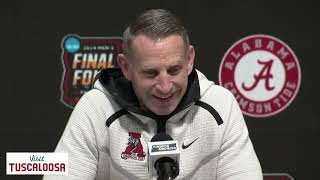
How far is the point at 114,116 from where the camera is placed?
1466 mm

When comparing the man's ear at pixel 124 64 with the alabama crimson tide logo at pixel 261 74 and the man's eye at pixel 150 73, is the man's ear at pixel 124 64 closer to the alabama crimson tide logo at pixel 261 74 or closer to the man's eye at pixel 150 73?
the man's eye at pixel 150 73

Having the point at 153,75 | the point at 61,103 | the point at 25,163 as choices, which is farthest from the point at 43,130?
the point at 153,75

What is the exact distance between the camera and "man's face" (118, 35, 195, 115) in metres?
1.26

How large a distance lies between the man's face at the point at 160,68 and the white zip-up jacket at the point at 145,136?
0.10m

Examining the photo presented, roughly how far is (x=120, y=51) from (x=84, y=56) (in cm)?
15

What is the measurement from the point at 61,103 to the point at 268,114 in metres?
0.87

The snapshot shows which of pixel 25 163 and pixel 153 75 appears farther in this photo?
pixel 25 163

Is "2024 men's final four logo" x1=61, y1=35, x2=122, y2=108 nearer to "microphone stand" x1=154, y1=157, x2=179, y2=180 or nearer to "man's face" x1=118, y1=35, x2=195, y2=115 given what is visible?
"man's face" x1=118, y1=35, x2=195, y2=115

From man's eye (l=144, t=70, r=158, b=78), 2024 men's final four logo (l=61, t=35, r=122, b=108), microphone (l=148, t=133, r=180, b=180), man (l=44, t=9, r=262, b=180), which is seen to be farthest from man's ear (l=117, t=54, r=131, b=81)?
2024 men's final four logo (l=61, t=35, r=122, b=108)

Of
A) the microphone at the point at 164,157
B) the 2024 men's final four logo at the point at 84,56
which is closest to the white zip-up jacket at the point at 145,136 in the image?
the microphone at the point at 164,157

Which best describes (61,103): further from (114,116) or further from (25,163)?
(114,116)

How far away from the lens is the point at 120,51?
7.53ft

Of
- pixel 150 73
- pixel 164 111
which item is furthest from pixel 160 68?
pixel 164 111

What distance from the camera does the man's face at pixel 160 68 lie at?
126cm
